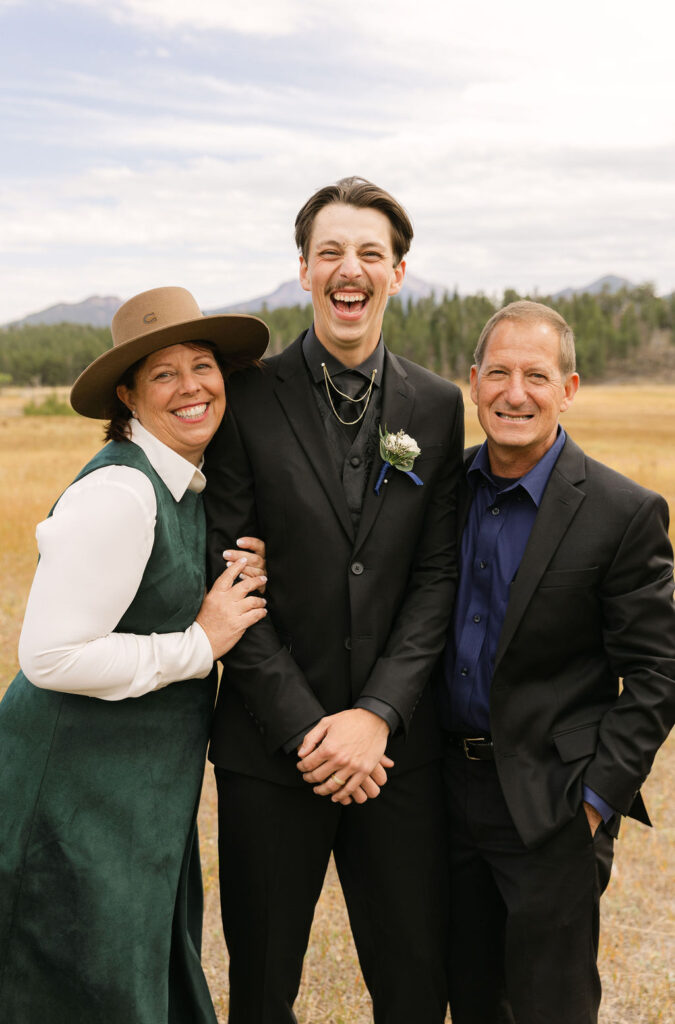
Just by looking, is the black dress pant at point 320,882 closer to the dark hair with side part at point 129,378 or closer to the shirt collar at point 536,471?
the shirt collar at point 536,471

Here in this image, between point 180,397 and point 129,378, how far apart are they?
0.25 metres

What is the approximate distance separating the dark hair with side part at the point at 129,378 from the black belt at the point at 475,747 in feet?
5.70

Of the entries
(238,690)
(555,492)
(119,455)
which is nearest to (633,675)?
(555,492)

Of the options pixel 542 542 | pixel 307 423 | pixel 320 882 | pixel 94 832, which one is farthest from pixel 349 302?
pixel 320 882

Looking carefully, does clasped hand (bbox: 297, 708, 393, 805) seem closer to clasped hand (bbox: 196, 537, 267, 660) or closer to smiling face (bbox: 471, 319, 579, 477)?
clasped hand (bbox: 196, 537, 267, 660)

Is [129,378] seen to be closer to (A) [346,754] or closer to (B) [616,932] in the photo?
(A) [346,754]

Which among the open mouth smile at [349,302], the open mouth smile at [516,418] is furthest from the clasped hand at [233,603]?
the open mouth smile at [516,418]

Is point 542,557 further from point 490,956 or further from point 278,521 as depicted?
point 490,956

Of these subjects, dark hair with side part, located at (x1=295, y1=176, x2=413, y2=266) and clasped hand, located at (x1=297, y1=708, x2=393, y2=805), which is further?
dark hair with side part, located at (x1=295, y1=176, x2=413, y2=266)

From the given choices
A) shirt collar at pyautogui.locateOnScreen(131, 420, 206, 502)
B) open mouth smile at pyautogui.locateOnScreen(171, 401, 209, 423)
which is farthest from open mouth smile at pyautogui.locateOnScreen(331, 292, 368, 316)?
shirt collar at pyautogui.locateOnScreen(131, 420, 206, 502)

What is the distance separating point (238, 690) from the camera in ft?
10.9

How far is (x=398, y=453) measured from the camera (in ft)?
10.6

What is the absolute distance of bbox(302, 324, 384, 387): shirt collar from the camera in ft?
11.3

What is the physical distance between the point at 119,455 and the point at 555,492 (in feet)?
5.24
